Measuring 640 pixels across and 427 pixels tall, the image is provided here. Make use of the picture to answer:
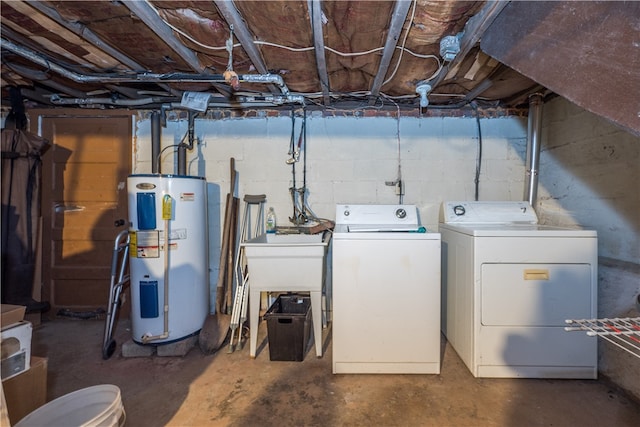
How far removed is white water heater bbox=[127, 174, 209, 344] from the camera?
1.98 m

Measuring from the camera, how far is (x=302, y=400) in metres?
1.62

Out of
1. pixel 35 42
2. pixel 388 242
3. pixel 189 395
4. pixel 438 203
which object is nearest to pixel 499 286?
pixel 388 242

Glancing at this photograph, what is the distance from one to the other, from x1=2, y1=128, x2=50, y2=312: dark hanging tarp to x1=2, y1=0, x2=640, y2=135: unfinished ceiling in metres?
0.44

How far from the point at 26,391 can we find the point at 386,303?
1.81 meters

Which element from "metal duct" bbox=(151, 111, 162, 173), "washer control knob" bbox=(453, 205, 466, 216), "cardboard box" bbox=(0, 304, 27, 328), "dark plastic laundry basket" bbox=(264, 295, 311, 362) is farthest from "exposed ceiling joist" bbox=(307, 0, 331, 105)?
"cardboard box" bbox=(0, 304, 27, 328)

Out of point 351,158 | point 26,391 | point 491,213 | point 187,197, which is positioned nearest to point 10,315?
point 26,391

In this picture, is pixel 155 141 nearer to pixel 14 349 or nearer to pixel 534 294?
pixel 14 349

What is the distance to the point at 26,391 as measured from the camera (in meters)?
1.24

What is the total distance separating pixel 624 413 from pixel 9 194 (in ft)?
14.5

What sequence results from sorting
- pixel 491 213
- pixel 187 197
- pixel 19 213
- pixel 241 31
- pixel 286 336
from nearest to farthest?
pixel 241 31, pixel 286 336, pixel 187 197, pixel 491 213, pixel 19 213

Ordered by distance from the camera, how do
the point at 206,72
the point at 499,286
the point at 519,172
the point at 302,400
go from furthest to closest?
the point at 519,172 < the point at 206,72 < the point at 499,286 < the point at 302,400

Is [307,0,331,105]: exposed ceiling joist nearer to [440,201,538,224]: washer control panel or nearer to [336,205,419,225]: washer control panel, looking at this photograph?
[336,205,419,225]: washer control panel

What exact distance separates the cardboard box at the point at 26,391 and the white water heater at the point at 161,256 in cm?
69

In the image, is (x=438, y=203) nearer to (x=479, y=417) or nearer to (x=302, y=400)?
(x=479, y=417)
